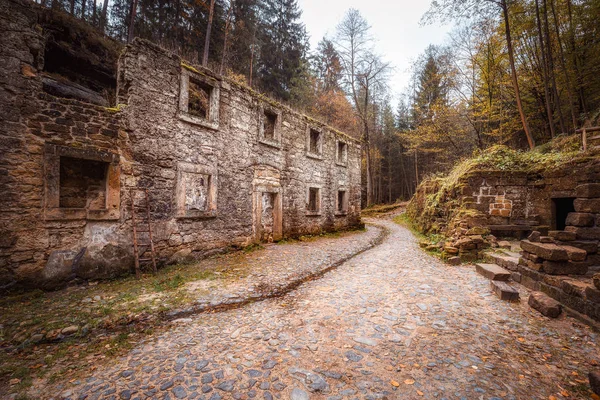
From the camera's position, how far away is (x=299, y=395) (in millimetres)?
2178

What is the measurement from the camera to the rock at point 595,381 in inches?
83.4

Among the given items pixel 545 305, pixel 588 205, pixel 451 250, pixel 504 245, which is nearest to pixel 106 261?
pixel 545 305

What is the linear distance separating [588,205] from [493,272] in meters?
2.19

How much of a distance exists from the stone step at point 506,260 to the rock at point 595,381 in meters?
3.60

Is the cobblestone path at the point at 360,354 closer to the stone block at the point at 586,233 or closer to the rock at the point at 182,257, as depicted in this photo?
the stone block at the point at 586,233

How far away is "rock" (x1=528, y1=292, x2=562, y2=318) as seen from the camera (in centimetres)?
356

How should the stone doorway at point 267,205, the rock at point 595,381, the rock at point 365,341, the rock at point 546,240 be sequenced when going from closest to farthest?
1. the rock at point 595,381
2. the rock at point 365,341
3. the rock at point 546,240
4. the stone doorway at point 267,205

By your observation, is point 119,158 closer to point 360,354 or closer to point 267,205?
point 267,205

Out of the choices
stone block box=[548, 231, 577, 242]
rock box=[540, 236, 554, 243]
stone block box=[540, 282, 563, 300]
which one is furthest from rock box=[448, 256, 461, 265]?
stone block box=[540, 282, 563, 300]

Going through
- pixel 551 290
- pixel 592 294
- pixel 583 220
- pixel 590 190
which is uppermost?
pixel 590 190

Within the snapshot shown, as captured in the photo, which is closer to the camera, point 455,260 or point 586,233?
point 586,233

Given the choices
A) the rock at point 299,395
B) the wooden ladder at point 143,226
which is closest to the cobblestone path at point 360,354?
the rock at point 299,395

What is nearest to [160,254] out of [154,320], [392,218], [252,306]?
[154,320]

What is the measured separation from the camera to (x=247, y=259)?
7.20 metres
